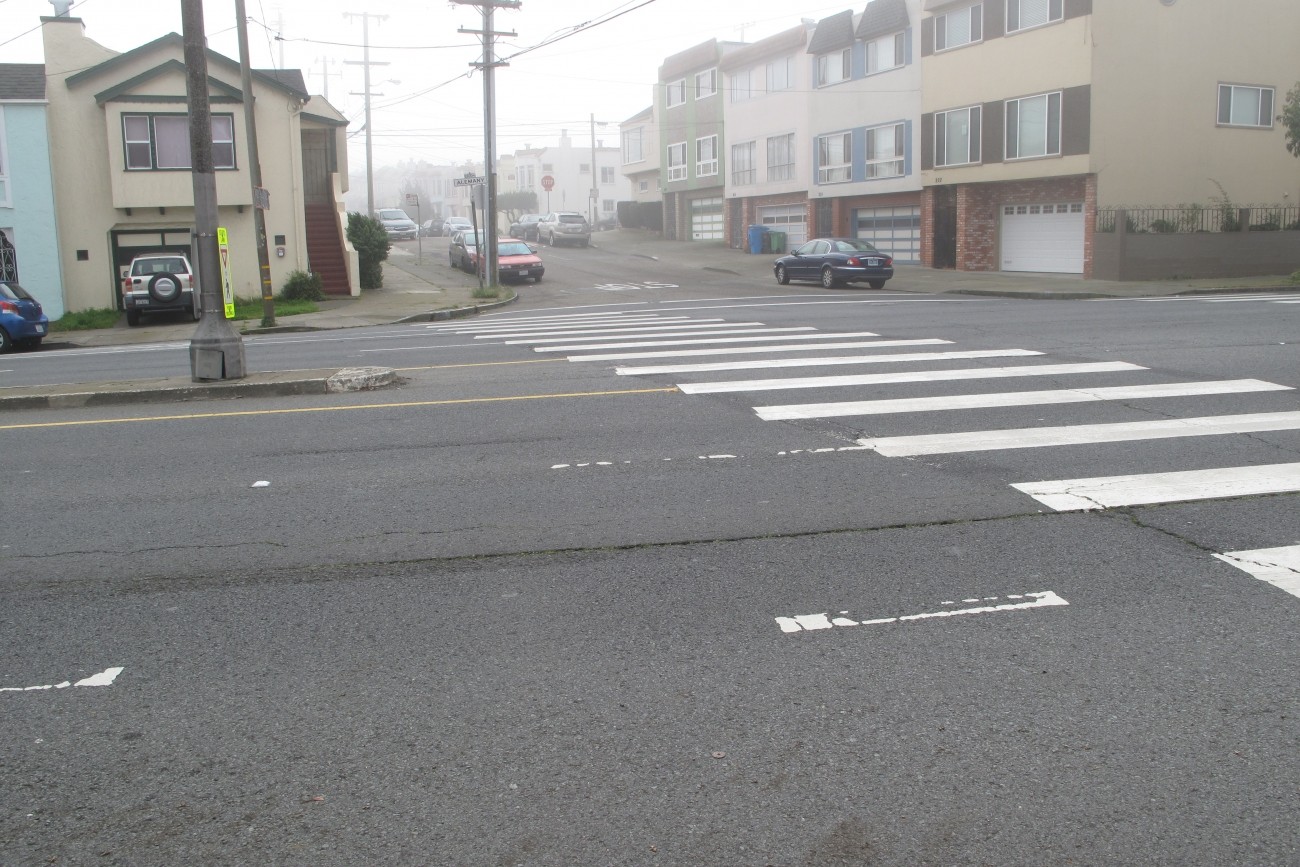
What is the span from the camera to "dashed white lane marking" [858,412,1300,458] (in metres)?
8.80

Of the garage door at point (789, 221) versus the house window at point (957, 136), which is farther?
Answer: the garage door at point (789, 221)

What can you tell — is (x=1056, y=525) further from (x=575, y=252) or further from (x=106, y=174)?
(x=575, y=252)

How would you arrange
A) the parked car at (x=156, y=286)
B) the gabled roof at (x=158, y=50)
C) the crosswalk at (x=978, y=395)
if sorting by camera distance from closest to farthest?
the crosswalk at (x=978, y=395) < the parked car at (x=156, y=286) < the gabled roof at (x=158, y=50)

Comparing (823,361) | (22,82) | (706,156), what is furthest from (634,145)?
(823,361)

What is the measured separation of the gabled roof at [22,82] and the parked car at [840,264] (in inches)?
829

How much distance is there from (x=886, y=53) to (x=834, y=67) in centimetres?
320

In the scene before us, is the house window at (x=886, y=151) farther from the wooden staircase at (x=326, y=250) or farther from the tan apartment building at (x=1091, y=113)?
the wooden staircase at (x=326, y=250)

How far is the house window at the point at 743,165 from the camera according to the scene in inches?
1983

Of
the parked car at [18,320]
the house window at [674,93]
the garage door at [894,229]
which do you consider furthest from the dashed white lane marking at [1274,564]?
the house window at [674,93]

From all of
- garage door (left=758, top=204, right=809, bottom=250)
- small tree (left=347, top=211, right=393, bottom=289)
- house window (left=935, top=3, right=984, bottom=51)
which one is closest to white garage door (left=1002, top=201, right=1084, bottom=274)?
house window (left=935, top=3, right=984, bottom=51)

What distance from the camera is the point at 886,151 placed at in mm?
40906

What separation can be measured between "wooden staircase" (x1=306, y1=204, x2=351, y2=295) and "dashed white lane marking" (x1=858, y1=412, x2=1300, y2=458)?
91.1 ft

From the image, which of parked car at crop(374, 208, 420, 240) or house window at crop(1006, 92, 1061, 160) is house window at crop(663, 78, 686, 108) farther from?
house window at crop(1006, 92, 1061, 160)

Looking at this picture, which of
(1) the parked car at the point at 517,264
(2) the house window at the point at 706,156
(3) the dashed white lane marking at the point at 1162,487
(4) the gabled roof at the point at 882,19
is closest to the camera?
(3) the dashed white lane marking at the point at 1162,487
